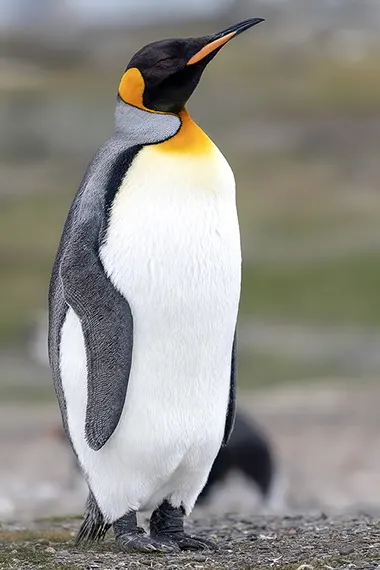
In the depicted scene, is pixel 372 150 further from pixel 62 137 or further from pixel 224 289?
pixel 224 289

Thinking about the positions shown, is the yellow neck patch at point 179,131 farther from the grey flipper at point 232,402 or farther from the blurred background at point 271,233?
the blurred background at point 271,233

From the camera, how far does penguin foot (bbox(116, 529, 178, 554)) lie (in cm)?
529

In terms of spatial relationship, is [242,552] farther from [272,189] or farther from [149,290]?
[272,189]

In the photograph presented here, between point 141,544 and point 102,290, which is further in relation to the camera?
point 141,544

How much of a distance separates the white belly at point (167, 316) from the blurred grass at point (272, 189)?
13.0m

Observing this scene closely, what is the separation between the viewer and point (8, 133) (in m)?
42.5

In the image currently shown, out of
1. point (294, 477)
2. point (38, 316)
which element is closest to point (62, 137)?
point (38, 316)

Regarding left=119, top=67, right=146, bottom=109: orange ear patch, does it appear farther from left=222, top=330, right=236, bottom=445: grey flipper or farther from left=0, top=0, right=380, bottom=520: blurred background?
left=0, top=0, right=380, bottom=520: blurred background

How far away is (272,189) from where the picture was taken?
33.4 meters

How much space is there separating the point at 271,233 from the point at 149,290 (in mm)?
23005

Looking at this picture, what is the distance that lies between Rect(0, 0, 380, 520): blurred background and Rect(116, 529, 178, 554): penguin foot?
3.69 meters

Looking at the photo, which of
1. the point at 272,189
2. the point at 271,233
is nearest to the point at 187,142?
the point at 271,233

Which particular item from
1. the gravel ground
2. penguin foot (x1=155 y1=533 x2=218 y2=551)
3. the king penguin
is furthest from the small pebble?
the king penguin

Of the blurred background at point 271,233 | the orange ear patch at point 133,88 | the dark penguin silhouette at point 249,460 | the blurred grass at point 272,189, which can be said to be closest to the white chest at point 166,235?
the orange ear patch at point 133,88
